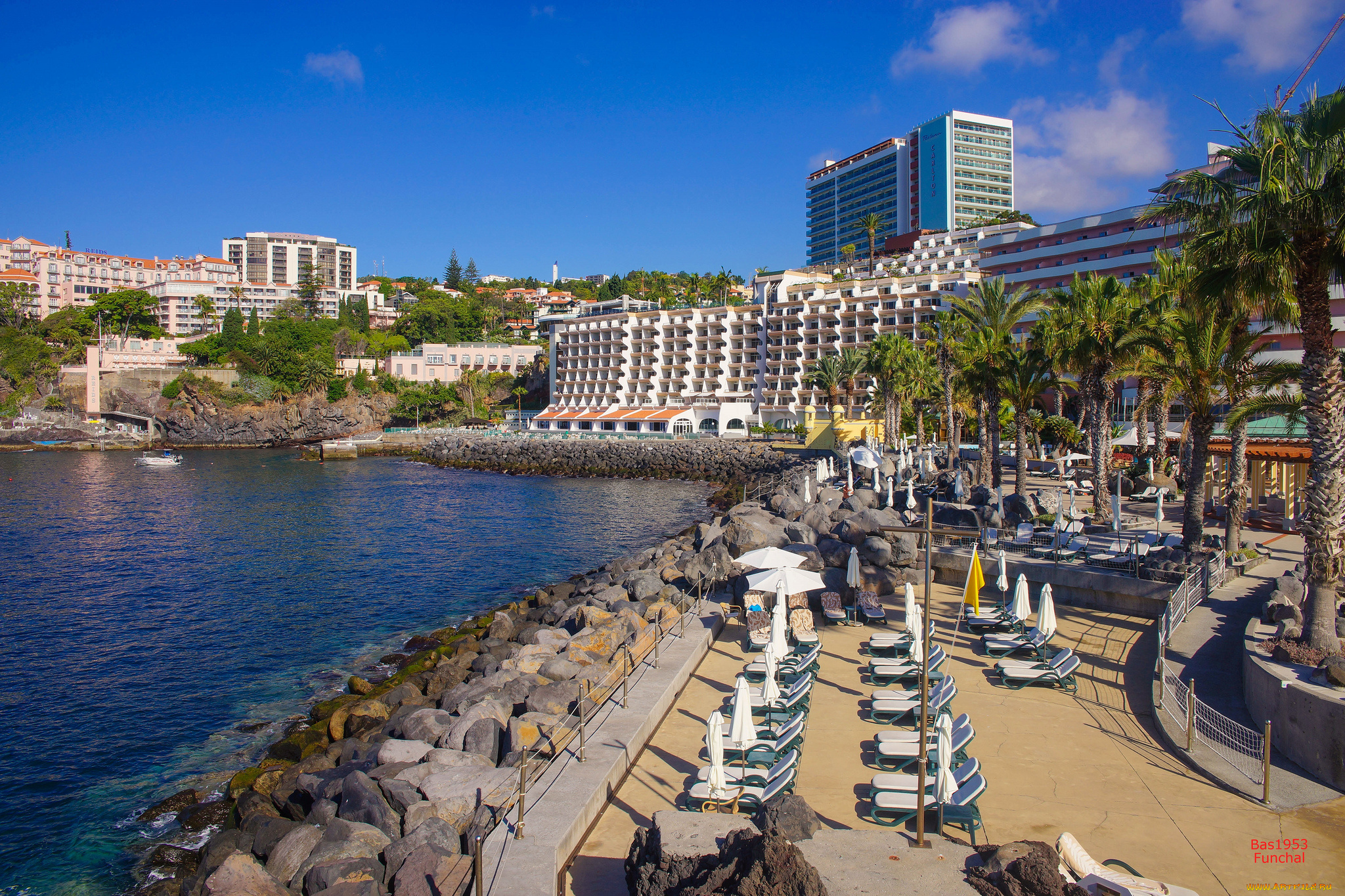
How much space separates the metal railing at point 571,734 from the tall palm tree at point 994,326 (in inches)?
727

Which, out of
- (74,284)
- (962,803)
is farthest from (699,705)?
(74,284)

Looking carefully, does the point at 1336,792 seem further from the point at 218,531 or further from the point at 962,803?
the point at 218,531

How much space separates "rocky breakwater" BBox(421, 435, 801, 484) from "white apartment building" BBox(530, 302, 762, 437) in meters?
12.4

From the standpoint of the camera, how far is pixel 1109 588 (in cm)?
1619

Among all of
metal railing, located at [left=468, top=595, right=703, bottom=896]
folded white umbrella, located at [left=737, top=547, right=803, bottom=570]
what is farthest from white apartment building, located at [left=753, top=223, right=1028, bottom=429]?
metal railing, located at [left=468, top=595, right=703, bottom=896]

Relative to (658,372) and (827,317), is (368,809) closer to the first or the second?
(827,317)

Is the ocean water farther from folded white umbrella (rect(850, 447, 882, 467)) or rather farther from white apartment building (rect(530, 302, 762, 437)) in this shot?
white apartment building (rect(530, 302, 762, 437))

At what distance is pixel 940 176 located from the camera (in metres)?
121

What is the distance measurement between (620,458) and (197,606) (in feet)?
146

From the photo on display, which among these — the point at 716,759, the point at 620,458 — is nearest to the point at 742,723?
the point at 716,759

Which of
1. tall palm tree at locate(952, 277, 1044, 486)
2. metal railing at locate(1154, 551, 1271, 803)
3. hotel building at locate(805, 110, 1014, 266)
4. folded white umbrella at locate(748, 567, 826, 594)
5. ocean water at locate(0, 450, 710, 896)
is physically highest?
hotel building at locate(805, 110, 1014, 266)

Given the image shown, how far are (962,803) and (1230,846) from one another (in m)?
2.47

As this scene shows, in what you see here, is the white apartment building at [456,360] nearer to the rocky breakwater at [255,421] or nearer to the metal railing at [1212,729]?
the rocky breakwater at [255,421]

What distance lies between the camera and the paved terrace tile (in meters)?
7.27
